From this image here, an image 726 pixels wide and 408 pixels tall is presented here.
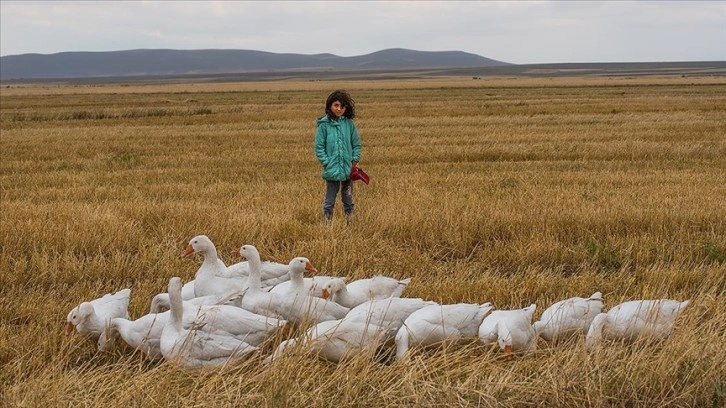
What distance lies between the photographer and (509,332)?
5.34 meters

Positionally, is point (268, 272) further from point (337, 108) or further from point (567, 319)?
point (337, 108)

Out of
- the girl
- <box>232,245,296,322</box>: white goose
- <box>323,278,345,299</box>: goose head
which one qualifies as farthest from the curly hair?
<box>232,245,296,322</box>: white goose

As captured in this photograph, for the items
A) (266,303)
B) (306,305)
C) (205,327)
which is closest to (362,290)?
(306,305)

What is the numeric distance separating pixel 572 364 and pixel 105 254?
233 inches

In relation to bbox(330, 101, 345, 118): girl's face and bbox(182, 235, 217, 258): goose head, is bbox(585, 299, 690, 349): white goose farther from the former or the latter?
bbox(330, 101, 345, 118): girl's face

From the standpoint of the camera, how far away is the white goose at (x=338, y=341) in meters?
5.18

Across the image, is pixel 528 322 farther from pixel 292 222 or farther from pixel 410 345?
pixel 292 222

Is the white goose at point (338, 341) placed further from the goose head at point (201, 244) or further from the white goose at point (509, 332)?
the goose head at point (201, 244)

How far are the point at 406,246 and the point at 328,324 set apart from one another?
3.93 metres

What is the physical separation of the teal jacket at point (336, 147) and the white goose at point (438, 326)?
474 centimetres

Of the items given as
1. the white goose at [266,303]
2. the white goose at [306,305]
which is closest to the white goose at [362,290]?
the white goose at [306,305]

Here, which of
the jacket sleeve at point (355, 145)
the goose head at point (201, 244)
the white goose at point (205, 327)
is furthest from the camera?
the jacket sleeve at point (355, 145)

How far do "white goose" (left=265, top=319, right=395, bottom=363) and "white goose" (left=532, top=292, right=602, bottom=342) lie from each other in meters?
1.24

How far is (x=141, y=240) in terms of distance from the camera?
9.22 metres
